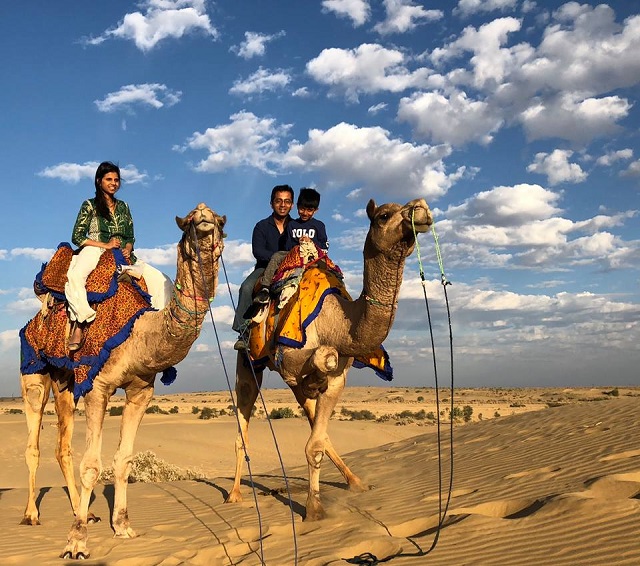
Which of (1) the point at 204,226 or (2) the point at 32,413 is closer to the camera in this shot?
(1) the point at 204,226

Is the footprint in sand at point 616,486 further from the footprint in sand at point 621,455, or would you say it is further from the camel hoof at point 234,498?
the camel hoof at point 234,498

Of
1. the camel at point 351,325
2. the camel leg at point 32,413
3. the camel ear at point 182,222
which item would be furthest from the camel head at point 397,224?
the camel leg at point 32,413

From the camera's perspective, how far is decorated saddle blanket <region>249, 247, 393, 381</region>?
268 inches

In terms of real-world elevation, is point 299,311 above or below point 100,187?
below

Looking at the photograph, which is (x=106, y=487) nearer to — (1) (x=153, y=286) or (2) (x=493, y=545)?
(1) (x=153, y=286)

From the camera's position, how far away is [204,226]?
527 centimetres

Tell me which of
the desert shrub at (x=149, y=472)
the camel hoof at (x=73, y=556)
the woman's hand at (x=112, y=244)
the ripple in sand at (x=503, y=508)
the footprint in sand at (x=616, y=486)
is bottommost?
the desert shrub at (x=149, y=472)

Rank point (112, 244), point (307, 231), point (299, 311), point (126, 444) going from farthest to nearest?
point (307, 231), point (112, 244), point (299, 311), point (126, 444)

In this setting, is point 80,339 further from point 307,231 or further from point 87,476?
point 307,231

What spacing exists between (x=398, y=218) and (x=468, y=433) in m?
9.47

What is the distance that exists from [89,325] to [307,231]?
10.6 feet

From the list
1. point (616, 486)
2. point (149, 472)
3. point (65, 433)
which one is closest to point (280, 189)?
point (65, 433)

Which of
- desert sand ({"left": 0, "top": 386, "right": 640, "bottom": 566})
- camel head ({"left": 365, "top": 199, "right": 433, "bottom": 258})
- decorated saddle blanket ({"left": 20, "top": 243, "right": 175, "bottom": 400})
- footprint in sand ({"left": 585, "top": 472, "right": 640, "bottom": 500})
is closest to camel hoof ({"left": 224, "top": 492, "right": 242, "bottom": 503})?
desert sand ({"left": 0, "top": 386, "right": 640, "bottom": 566})

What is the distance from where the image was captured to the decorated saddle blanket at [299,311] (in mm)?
6797
